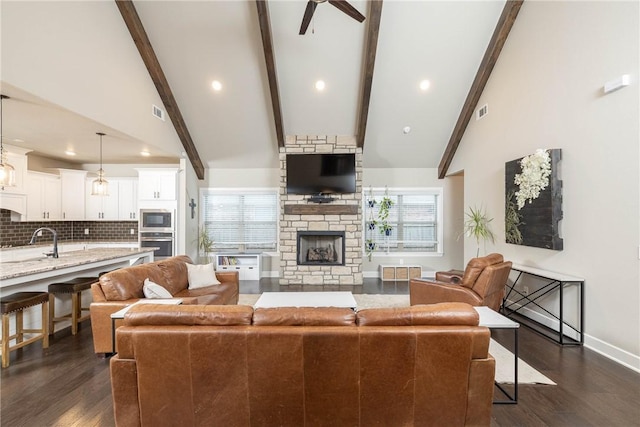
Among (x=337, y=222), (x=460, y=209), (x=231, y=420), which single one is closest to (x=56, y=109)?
(x=231, y=420)

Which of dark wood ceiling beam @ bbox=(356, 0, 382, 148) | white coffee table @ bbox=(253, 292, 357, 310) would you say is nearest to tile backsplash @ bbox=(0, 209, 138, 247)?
white coffee table @ bbox=(253, 292, 357, 310)

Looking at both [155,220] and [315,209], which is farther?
[315,209]

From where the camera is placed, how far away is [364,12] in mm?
4605

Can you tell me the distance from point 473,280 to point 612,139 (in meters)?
2.07

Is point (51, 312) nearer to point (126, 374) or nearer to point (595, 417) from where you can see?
point (126, 374)

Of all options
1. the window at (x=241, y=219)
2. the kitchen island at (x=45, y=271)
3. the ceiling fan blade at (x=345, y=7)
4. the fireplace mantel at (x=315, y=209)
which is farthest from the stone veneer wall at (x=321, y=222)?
the ceiling fan blade at (x=345, y=7)

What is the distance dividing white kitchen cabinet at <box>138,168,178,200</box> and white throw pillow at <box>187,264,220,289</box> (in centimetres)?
261

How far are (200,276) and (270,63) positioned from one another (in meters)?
3.59

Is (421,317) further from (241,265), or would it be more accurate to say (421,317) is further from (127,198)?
(127,198)

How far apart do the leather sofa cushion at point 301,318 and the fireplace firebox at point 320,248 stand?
183 inches

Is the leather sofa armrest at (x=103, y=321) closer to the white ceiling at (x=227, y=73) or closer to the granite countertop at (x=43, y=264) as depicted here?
the granite countertop at (x=43, y=264)

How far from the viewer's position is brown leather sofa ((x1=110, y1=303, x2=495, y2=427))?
181cm

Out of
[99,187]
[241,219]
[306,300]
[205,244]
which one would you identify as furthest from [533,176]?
[205,244]

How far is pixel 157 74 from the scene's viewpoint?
5.21 m
